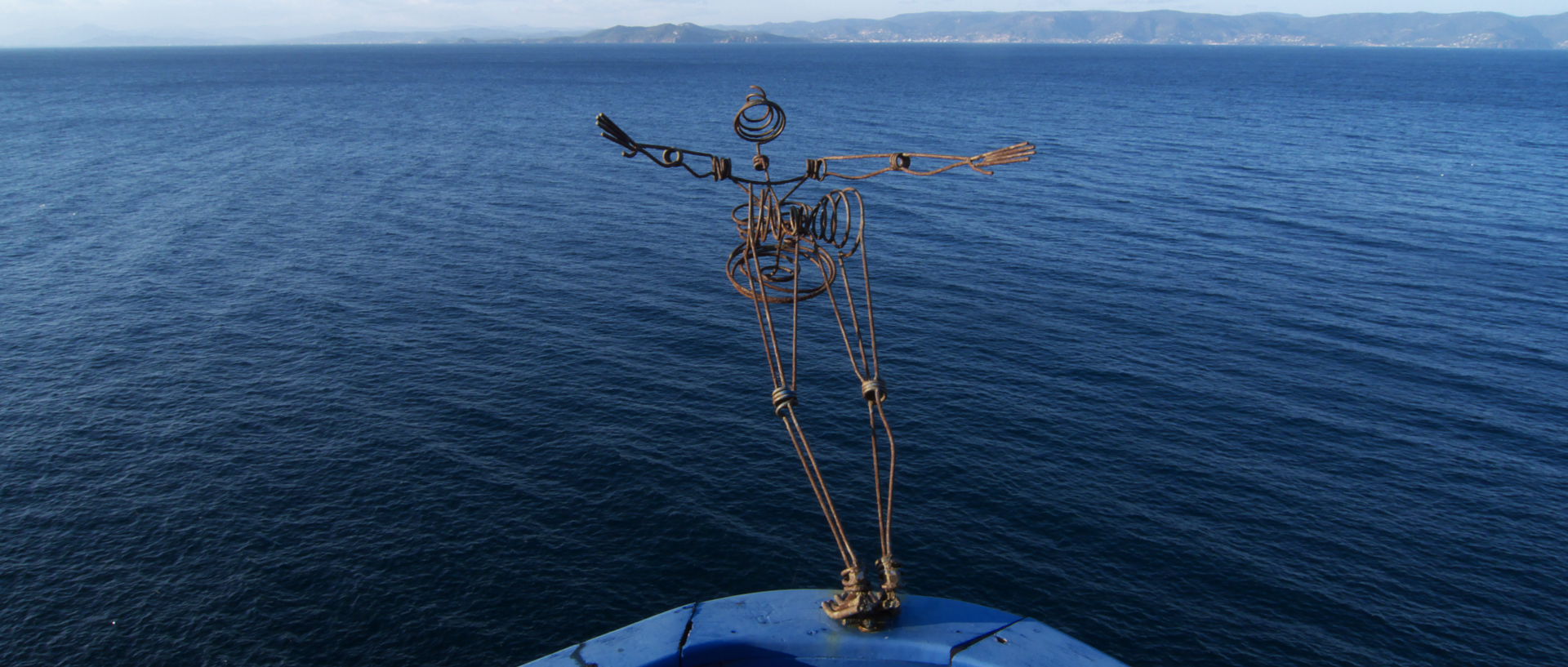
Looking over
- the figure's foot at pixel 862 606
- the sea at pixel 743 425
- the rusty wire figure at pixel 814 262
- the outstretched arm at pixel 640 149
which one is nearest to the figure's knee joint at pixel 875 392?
the rusty wire figure at pixel 814 262

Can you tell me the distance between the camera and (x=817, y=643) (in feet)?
41.8

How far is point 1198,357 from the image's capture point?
72438 mm

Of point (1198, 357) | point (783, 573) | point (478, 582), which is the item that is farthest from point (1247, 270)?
point (478, 582)

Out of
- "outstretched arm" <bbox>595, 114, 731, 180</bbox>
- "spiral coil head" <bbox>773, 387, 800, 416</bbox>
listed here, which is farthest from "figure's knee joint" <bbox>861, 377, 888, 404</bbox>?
"outstretched arm" <bbox>595, 114, 731, 180</bbox>

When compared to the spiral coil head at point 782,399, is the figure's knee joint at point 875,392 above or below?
above

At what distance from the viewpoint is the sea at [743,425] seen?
47312 millimetres

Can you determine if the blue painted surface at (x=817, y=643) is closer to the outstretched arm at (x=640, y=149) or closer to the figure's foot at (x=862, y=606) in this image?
the figure's foot at (x=862, y=606)

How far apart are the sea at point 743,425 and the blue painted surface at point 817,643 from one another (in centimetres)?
3506

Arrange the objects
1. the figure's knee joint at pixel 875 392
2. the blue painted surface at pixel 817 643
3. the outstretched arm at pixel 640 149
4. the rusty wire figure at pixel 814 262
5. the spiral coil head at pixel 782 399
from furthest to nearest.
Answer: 1. the spiral coil head at pixel 782 399
2. the figure's knee joint at pixel 875 392
3. the rusty wire figure at pixel 814 262
4. the outstretched arm at pixel 640 149
5. the blue painted surface at pixel 817 643

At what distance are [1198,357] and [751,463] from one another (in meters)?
36.0

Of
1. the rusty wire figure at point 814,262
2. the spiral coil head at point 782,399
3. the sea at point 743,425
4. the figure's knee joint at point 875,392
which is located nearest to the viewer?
the rusty wire figure at point 814,262

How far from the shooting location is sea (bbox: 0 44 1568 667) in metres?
47.3

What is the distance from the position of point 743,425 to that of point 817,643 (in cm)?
5091

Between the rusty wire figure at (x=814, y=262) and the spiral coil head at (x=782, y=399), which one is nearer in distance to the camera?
the rusty wire figure at (x=814, y=262)
